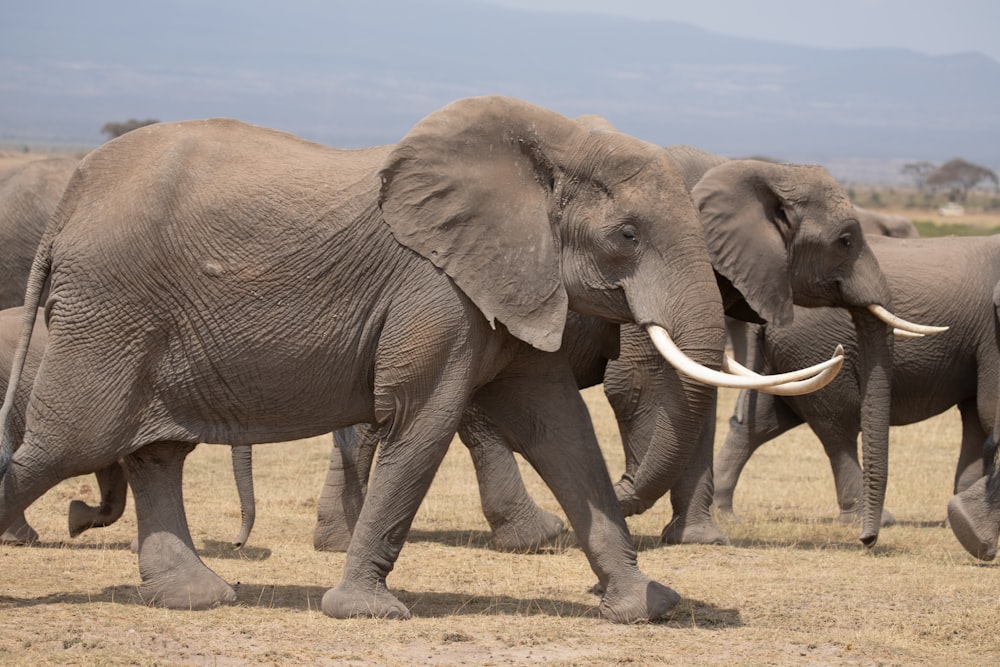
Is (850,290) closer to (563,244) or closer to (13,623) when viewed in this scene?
(563,244)

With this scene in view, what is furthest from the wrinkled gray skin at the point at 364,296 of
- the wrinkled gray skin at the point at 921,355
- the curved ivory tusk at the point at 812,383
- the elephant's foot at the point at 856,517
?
the elephant's foot at the point at 856,517

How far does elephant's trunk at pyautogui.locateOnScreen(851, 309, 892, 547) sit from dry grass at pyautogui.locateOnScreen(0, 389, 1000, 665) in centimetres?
28

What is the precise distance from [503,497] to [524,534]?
9.4 inches

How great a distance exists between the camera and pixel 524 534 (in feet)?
29.8

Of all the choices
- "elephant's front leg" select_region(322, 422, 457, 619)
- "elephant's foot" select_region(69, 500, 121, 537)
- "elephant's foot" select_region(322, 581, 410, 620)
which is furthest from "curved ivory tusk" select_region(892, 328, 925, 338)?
"elephant's foot" select_region(69, 500, 121, 537)

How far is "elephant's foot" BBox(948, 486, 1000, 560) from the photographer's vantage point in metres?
8.40

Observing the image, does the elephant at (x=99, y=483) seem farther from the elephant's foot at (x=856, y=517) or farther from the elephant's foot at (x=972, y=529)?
the elephant's foot at (x=856, y=517)

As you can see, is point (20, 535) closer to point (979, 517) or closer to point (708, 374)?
point (708, 374)

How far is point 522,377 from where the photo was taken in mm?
7020

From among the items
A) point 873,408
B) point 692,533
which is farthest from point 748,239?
point 692,533

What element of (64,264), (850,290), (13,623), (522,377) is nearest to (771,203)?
(850,290)

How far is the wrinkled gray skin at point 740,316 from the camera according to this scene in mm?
8961

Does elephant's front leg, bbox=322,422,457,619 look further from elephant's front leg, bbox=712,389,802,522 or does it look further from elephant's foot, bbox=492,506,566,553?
elephant's front leg, bbox=712,389,802,522

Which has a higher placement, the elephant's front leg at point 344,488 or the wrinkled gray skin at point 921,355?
the wrinkled gray skin at point 921,355
